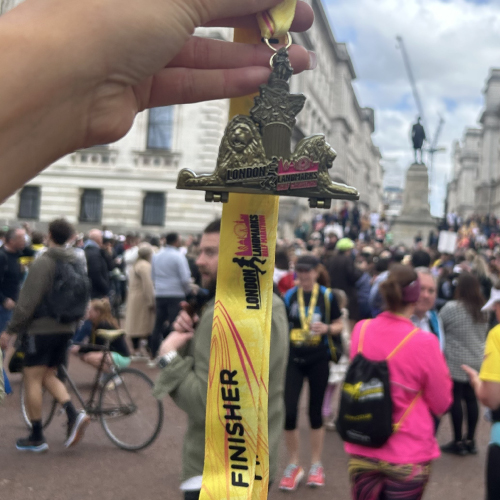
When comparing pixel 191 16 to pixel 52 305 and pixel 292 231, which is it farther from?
pixel 292 231

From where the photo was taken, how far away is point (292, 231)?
34500 mm

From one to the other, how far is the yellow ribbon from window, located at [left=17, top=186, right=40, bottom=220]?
3154 cm

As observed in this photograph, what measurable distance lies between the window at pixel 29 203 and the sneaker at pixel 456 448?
27505 millimetres

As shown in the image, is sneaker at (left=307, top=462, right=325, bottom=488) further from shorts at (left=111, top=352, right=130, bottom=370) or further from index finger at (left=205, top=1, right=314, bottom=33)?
index finger at (left=205, top=1, right=314, bottom=33)

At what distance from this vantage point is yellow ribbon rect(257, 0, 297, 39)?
5.69 feet

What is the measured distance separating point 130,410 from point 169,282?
3828 mm

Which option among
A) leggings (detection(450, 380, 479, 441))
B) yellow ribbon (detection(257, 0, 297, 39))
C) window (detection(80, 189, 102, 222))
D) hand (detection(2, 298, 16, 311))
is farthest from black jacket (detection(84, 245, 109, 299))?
window (detection(80, 189, 102, 222))

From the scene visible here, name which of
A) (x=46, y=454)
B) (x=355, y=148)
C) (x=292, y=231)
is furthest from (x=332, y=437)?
(x=355, y=148)

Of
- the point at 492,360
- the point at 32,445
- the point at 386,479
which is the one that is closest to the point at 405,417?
the point at 386,479

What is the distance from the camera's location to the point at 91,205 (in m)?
31.9

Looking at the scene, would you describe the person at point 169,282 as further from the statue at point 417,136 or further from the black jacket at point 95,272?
the statue at point 417,136

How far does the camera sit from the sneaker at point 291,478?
5.78m

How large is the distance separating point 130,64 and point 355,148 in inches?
3769

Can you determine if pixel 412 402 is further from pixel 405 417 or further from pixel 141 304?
pixel 141 304
